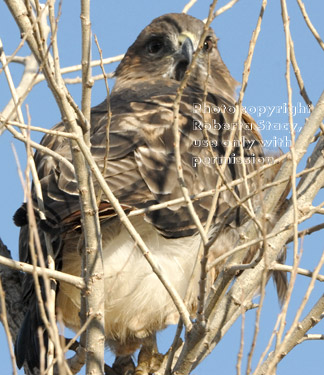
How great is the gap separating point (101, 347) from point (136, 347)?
1.93 m

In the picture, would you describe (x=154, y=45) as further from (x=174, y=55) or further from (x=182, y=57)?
(x=182, y=57)

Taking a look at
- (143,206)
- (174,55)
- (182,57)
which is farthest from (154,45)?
(143,206)

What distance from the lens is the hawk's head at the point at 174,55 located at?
233 inches

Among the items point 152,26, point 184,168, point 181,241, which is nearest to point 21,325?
point 181,241

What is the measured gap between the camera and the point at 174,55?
19.9ft

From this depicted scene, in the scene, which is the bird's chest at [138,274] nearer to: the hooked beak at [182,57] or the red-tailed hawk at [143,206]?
the red-tailed hawk at [143,206]

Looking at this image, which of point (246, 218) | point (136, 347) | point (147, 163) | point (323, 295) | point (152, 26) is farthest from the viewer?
point (152, 26)

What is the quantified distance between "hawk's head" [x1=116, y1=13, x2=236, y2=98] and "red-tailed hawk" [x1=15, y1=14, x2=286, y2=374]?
2.89 feet

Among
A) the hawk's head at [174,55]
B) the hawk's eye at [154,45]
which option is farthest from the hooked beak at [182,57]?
the hawk's eye at [154,45]

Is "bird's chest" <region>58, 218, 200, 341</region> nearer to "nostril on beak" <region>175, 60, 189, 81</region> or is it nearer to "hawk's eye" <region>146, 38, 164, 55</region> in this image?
"nostril on beak" <region>175, 60, 189, 81</region>

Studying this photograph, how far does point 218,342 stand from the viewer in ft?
10.8

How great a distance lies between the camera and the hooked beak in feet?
19.0

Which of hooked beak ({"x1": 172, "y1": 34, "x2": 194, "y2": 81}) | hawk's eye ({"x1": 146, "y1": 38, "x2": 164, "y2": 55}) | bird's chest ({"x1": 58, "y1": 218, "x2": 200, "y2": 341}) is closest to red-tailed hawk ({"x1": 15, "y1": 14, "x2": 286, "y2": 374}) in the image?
bird's chest ({"x1": 58, "y1": 218, "x2": 200, "y2": 341})

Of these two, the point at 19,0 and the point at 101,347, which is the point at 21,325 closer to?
the point at 101,347
